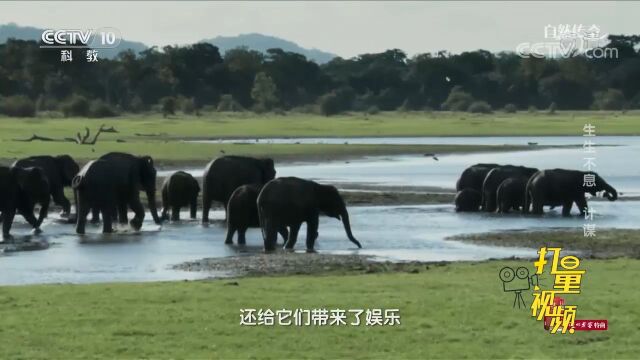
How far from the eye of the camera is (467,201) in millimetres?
36375

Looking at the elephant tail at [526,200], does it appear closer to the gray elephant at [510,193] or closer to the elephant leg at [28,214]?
the gray elephant at [510,193]

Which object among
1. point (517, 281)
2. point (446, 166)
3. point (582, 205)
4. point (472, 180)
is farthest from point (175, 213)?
point (446, 166)

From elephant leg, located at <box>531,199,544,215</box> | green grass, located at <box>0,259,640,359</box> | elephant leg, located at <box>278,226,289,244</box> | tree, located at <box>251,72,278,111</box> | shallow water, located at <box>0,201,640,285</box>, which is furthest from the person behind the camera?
tree, located at <box>251,72,278,111</box>

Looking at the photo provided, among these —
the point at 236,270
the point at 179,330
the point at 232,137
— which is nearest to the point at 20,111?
the point at 232,137

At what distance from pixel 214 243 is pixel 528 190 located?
11.6 m

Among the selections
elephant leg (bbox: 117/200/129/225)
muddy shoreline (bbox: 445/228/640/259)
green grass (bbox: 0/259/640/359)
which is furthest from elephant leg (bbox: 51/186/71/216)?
green grass (bbox: 0/259/640/359)

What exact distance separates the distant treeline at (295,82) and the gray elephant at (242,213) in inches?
3213

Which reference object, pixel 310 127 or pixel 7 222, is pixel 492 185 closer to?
pixel 7 222

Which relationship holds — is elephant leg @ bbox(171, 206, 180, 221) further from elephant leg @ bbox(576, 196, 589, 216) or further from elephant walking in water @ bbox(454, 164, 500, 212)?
elephant leg @ bbox(576, 196, 589, 216)

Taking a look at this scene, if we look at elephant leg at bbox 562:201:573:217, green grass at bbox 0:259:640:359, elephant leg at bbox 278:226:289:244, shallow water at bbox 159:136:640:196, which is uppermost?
green grass at bbox 0:259:640:359

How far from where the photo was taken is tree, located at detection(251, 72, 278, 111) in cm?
13538

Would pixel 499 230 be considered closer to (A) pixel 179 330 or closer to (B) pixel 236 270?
(B) pixel 236 270

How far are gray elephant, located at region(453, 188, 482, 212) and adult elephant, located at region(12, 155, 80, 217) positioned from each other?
1029 cm

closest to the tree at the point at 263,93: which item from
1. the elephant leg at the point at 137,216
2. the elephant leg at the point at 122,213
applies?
the elephant leg at the point at 122,213
